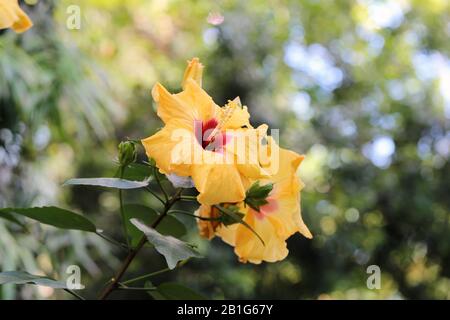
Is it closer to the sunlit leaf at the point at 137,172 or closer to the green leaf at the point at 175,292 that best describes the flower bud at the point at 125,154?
the sunlit leaf at the point at 137,172

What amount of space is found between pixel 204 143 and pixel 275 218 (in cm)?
11

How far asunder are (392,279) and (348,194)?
560 millimetres

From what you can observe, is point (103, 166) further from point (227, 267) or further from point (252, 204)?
point (252, 204)

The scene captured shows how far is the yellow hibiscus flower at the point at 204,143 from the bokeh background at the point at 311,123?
1951 millimetres

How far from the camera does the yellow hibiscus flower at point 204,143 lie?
1.91ft

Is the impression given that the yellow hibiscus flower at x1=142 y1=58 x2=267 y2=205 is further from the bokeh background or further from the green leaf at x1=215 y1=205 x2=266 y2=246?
the bokeh background

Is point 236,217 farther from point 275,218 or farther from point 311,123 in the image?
point 311,123

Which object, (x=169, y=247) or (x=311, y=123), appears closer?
(x=169, y=247)

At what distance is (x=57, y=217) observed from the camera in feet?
2.15

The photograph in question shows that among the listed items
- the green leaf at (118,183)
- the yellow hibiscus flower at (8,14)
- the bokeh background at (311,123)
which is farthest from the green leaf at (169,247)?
the bokeh background at (311,123)

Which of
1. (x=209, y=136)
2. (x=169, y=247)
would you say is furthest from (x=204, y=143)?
(x=169, y=247)

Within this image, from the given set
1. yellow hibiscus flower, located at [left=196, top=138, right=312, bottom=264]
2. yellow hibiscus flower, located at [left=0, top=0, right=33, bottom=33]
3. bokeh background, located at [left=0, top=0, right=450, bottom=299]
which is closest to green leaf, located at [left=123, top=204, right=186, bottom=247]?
yellow hibiscus flower, located at [left=196, top=138, right=312, bottom=264]

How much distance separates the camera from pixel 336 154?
3742mm
